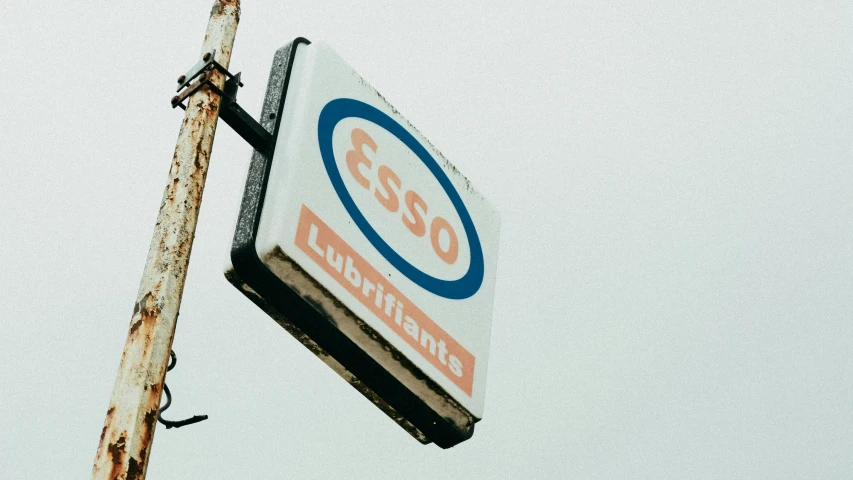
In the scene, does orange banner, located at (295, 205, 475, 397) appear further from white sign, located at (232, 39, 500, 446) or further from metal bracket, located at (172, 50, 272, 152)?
metal bracket, located at (172, 50, 272, 152)

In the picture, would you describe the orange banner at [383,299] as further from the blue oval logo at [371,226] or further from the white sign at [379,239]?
the blue oval logo at [371,226]

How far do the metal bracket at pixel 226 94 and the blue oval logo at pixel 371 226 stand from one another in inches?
9.6

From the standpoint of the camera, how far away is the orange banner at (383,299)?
10.8 ft

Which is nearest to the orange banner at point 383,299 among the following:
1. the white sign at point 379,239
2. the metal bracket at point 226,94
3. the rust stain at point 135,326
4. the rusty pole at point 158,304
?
the white sign at point 379,239

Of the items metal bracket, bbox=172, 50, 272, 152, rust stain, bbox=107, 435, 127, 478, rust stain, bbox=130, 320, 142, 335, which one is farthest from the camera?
metal bracket, bbox=172, 50, 272, 152

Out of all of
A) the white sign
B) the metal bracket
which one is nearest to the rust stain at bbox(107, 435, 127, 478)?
the white sign

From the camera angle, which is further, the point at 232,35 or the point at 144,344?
the point at 232,35

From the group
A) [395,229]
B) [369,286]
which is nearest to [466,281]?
[395,229]

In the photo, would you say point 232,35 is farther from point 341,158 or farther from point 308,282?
point 308,282

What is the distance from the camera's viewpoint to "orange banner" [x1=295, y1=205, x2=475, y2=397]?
3.30 m

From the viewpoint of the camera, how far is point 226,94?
129 inches

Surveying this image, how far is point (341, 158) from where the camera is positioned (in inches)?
143

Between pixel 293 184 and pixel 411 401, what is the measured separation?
32.9 inches

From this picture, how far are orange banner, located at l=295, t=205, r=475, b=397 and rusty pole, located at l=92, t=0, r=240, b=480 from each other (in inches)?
16.8
